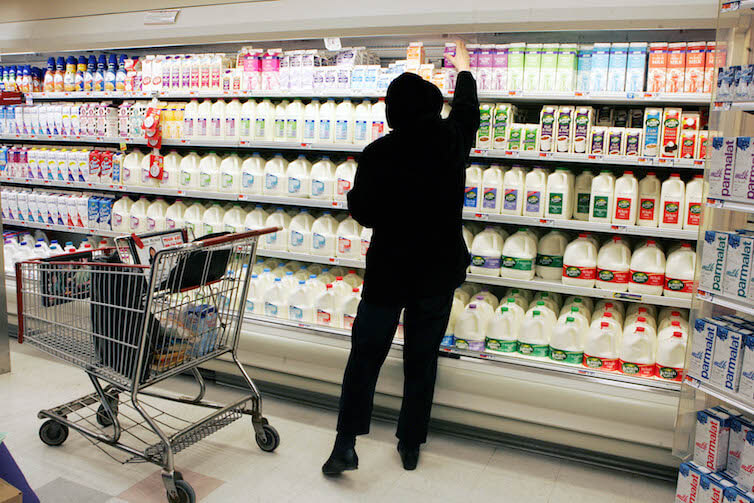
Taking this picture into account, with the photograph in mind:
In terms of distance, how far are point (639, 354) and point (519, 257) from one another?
0.73 meters

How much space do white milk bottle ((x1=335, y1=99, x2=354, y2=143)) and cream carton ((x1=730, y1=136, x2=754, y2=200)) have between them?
2.00 m

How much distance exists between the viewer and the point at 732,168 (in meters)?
2.22

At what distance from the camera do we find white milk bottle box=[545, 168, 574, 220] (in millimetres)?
3156

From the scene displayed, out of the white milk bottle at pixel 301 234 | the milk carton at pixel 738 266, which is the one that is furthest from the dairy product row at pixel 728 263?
the white milk bottle at pixel 301 234

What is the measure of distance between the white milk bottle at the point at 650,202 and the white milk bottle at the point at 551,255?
1.38ft

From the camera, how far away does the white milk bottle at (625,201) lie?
3031 mm

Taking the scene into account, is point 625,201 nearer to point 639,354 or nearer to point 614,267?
point 614,267

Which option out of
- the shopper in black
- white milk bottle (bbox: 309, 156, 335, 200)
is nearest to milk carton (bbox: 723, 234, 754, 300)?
the shopper in black

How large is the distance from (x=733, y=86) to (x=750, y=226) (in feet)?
1.96

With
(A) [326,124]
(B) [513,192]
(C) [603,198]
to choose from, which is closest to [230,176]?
(A) [326,124]

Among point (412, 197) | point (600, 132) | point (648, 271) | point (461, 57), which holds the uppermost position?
point (461, 57)

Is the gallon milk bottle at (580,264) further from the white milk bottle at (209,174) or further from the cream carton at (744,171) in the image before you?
the white milk bottle at (209,174)

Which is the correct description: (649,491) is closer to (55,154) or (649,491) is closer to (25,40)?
(55,154)

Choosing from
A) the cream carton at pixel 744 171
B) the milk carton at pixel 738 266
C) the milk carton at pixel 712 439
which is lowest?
the milk carton at pixel 712 439
